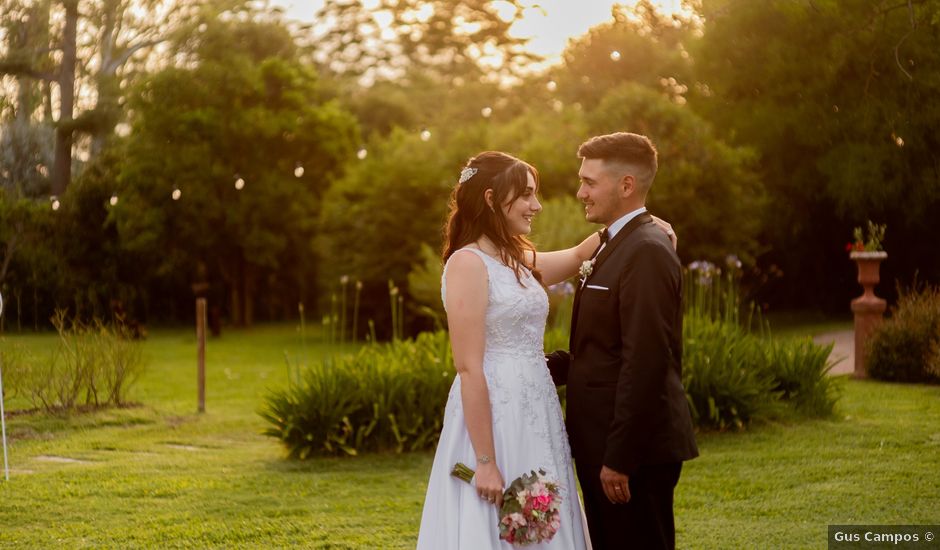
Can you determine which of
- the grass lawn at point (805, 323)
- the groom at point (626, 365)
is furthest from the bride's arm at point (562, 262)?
the grass lawn at point (805, 323)

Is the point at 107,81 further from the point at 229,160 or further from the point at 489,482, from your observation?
the point at 489,482

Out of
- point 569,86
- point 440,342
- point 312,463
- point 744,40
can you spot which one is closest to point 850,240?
point 744,40

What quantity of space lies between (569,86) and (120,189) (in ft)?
36.8

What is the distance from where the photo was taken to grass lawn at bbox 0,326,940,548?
6391 mm

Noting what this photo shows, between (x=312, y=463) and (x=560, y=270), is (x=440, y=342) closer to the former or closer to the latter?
(x=312, y=463)

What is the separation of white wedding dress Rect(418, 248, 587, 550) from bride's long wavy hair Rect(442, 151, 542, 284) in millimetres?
80

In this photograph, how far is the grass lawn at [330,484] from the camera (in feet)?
21.0

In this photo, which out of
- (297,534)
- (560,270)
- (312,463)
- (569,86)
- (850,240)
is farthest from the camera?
(569,86)

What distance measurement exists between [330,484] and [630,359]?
4.81 m

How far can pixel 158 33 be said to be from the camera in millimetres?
27906

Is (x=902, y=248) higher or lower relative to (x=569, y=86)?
lower

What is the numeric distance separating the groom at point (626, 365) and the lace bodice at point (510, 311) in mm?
172

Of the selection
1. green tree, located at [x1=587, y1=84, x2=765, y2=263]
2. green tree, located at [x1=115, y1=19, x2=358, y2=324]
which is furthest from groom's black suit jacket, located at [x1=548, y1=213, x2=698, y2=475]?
green tree, located at [x1=115, y1=19, x2=358, y2=324]

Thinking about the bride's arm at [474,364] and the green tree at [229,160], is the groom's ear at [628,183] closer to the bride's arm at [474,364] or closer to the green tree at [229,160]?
the bride's arm at [474,364]
